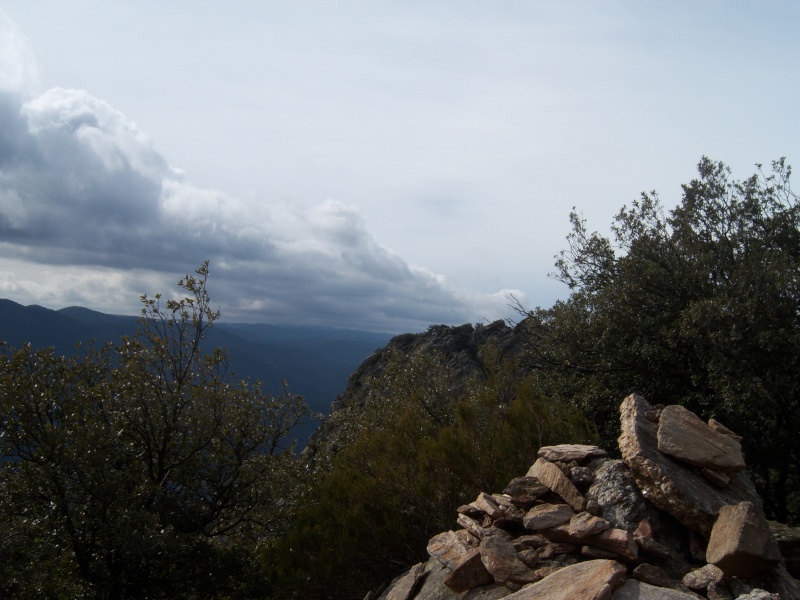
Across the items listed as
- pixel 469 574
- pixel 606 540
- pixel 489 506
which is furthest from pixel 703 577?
pixel 489 506

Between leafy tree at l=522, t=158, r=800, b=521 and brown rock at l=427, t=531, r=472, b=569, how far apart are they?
768 centimetres

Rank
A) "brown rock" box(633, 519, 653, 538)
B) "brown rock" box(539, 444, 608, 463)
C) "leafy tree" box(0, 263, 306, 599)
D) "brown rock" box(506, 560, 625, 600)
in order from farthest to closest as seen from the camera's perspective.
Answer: "leafy tree" box(0, 263, 306, 599) < "brown rock" box(539, 444, 608, 463) < "brown rock" box(633, 519, 653, 538) < "brown rock" box(506, 560, 625, 600)

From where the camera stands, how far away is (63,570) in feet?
42.3

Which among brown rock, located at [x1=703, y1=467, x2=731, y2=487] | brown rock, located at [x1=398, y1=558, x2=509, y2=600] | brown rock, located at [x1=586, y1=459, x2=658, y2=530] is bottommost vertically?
brown rock, located at [x1=398, y1=558, x2=509, y2=600]

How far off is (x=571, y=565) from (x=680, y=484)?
6.04 ft

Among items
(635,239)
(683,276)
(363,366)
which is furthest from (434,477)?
(363,366)

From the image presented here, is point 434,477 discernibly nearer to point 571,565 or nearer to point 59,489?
point 571,565

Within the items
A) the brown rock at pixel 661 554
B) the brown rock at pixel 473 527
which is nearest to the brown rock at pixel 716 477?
the brown rock at pixel 661 554

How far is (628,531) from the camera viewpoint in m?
8.29

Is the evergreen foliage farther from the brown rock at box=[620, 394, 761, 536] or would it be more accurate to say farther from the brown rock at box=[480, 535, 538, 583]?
the brown rock at box=[480, 535, 538, 583]

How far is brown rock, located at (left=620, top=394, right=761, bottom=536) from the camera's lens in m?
8.30

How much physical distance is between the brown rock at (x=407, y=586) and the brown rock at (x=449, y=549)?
0.72 m

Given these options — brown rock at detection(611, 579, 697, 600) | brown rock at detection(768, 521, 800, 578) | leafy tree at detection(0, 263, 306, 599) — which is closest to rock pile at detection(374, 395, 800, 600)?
Result: brown rock at detection(611, 579, 697, 600)

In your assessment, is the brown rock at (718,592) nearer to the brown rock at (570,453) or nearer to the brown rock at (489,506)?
the brown rock at (570,453)
